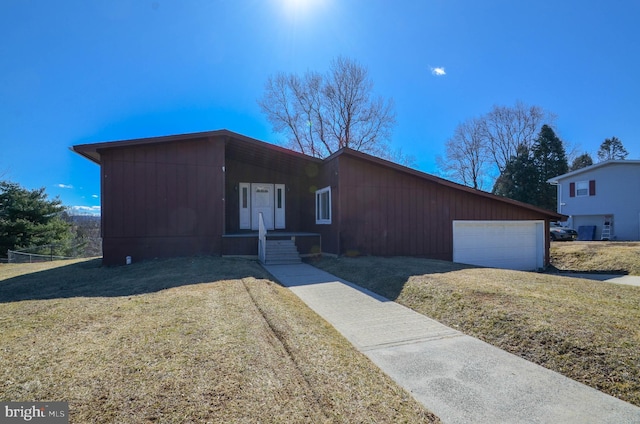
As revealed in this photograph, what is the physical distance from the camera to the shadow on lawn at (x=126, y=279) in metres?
5.71

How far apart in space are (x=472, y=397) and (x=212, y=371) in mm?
2101

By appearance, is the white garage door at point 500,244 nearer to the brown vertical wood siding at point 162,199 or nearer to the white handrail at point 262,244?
the white handrail at point 262,244

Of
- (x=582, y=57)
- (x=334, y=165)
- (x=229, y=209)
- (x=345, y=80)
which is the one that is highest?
(x=345, y=80)

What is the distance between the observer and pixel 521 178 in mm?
29234

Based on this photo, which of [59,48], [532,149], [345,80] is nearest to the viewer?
[59,48]

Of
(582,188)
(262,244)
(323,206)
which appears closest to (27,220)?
(262,244)

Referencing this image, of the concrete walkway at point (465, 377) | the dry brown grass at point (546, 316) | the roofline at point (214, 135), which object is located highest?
the roofline at point (214, 135)

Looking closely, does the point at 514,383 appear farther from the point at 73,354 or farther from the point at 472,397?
the point at 73,354

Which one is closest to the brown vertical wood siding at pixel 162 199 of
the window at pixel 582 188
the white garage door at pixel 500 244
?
the white garage door at pixel 500 244

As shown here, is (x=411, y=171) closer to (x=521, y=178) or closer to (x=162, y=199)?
(x=162, y=199)

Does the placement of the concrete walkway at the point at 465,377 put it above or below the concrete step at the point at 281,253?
below

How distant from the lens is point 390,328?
416 cm

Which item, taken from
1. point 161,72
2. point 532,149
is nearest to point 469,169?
point 532,149

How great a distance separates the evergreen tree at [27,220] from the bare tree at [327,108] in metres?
16.9
